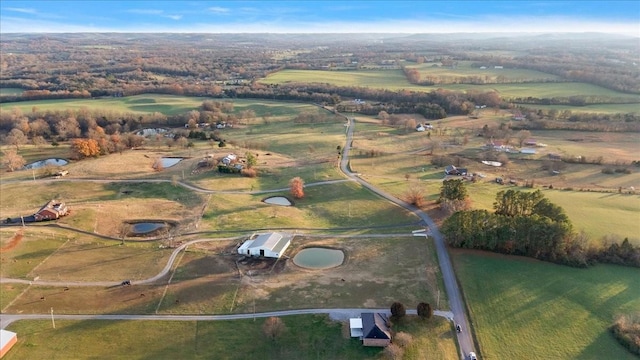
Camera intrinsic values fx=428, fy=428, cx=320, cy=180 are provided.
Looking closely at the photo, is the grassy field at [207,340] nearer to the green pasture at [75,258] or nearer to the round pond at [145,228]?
the green pasture at [75,258]

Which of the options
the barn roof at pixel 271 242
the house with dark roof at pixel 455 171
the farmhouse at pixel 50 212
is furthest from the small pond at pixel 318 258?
the house with dark roof at pixel 455 171

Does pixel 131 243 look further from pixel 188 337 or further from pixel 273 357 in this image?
pixel 273 357

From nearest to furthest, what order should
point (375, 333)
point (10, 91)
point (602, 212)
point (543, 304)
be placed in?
point (375, 333), point (543, 304), point (602, 212), point (10, 91)

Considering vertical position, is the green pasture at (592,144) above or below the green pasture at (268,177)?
above

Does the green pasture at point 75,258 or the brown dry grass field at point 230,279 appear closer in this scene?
the brown dry grass field at point 230,279

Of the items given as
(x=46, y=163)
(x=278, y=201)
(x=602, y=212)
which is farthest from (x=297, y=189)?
(x=46, y=163)

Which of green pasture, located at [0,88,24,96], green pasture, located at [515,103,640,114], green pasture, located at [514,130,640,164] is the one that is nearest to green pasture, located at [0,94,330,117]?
green pasture, located at [0,88,24,96]

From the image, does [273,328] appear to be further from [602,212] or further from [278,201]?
[602,212]
